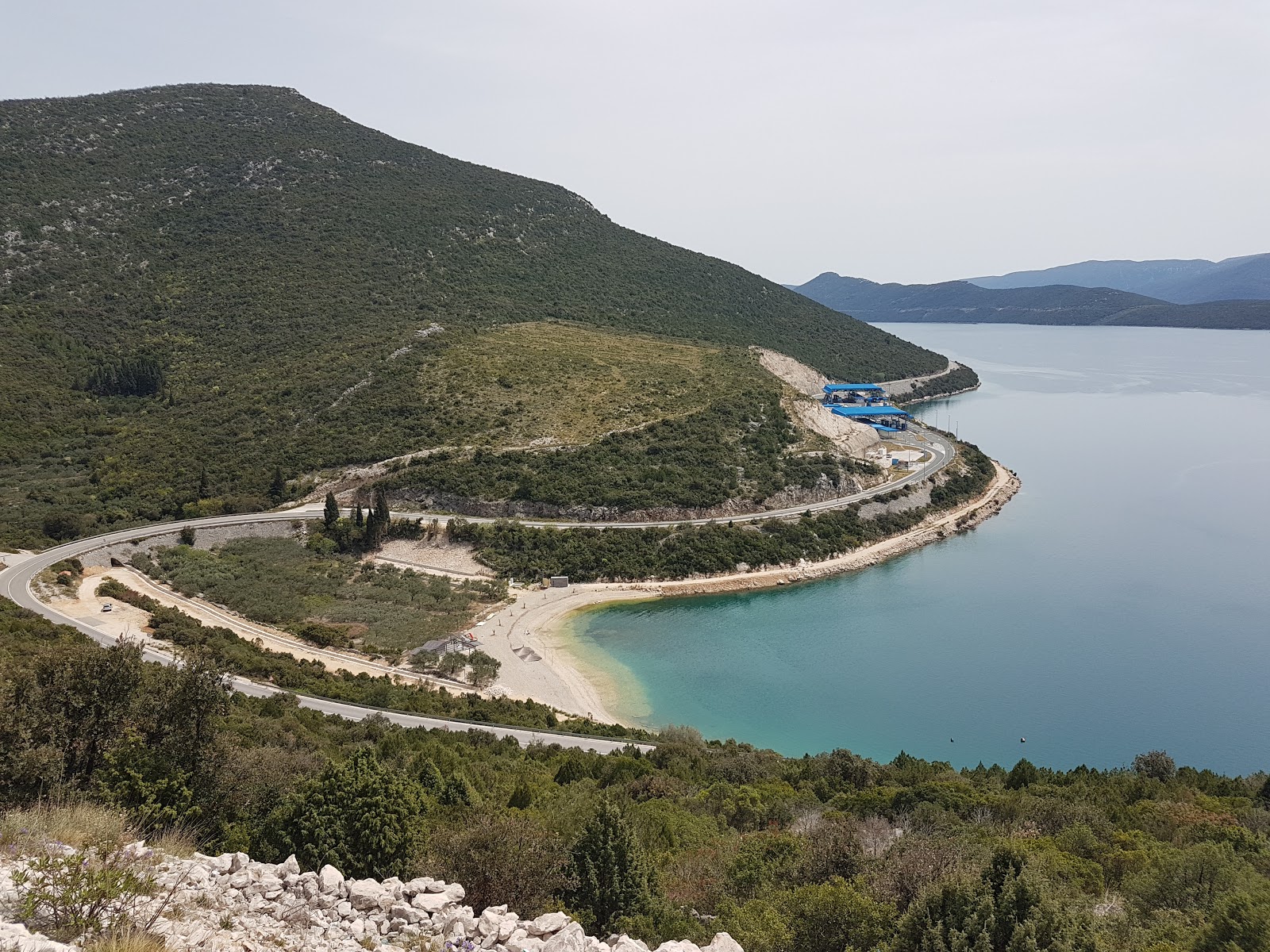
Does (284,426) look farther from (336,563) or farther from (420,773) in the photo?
(420,773)

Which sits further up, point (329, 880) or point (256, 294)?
point (256, 294)

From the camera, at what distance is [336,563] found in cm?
4112


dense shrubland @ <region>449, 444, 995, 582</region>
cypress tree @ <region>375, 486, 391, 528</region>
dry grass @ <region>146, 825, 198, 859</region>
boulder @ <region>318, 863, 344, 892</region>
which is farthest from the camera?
dense shrubland @ <region>449, 444, 995, 582</region>

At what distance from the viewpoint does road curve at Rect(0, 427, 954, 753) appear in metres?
24.0

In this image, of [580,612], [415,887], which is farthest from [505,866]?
[580,612]

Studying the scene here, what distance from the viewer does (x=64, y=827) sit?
774 centimetres

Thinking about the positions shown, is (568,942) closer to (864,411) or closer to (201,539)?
(201,539)

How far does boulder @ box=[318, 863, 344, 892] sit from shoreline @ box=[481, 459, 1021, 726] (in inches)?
878

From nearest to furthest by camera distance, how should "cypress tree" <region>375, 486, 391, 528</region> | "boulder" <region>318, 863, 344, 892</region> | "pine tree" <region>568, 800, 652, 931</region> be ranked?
"boulder" <region>318, 863, 344, 892</region> < "pine tree" <region>568, 800, 652, 931</region> < "cypress tree" <region>375, 486, 391, 528</region>

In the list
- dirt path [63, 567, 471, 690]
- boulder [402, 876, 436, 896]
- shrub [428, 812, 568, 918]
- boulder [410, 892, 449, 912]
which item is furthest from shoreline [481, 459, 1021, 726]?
boulder [410, 892, 449, 912]

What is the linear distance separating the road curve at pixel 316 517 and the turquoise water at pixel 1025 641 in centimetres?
635

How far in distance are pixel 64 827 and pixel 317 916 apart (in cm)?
307

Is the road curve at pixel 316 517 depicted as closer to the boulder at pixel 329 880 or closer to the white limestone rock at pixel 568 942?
the boulder at pixel 329 880

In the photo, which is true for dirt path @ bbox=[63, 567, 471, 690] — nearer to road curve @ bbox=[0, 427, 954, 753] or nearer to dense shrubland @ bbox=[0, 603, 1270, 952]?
road curve @ bbox=[0, 427, 954, 753]
